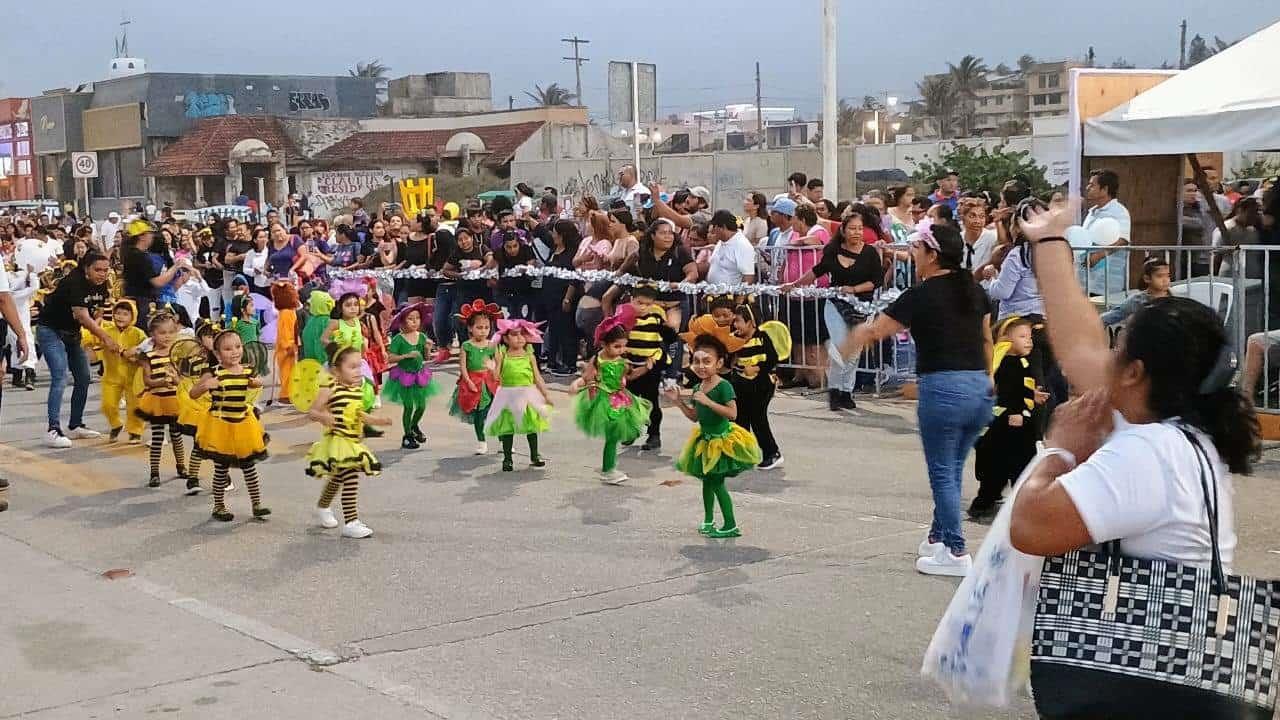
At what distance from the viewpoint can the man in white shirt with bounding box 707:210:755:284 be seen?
14.2m

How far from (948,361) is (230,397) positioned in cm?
483

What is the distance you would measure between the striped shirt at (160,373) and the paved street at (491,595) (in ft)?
2.36

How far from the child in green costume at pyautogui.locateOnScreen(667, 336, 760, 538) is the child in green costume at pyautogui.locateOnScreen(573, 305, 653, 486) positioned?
1.47m

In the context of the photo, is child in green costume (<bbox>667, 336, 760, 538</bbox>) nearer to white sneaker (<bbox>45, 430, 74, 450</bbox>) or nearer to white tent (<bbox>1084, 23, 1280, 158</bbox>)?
white tent (<bbox>1084, 23, 1280, 158</bbox>)

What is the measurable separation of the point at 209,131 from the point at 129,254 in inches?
2089

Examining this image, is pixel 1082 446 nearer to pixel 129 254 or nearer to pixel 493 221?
pixel 129 254

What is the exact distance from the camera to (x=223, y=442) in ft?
30.8

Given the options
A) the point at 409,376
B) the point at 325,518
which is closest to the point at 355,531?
the point at 325,518

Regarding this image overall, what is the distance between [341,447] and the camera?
8.84 meters

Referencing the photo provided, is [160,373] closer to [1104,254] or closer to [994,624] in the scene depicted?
[1104,254]

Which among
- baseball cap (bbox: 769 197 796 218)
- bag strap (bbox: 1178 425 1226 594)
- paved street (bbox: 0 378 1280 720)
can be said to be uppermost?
baseball cap (bbox: 769 197 796 218)

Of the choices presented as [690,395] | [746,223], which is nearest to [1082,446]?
[690,395]

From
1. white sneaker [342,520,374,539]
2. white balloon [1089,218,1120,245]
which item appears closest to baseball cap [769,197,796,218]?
white balloon [1089,218,1120,245]

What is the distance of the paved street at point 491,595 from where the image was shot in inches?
233
